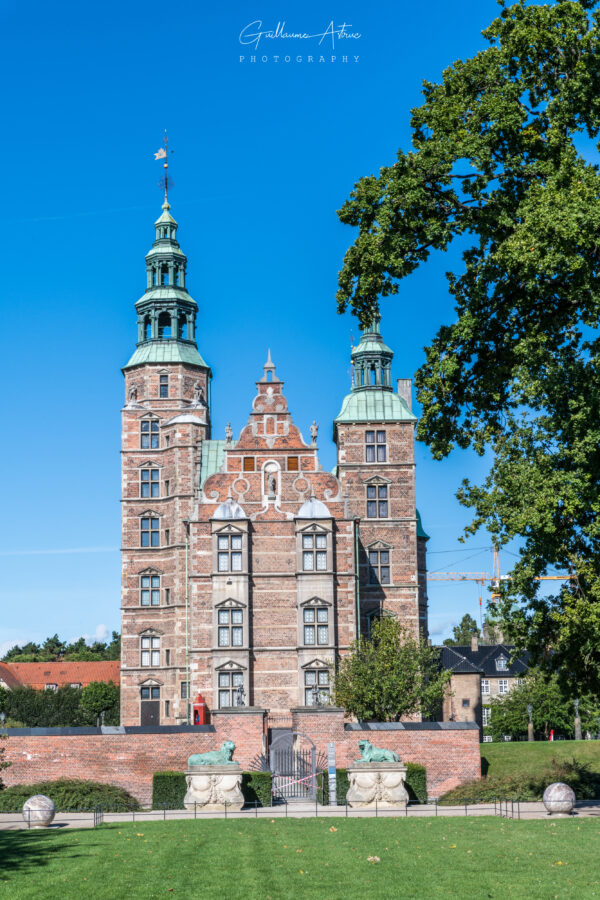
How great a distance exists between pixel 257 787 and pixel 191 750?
372 centimetres

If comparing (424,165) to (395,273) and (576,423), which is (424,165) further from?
(576,423)

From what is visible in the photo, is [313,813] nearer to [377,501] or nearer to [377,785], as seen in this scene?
[377,785]

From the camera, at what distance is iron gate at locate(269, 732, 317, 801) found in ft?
117

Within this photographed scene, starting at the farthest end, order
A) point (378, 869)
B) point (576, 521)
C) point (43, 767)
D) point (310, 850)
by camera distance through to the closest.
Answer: point (43, 767) < point (576, 521) < point (310, 850) < point (378, 869)

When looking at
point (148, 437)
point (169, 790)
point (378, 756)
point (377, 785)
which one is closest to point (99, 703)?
point (148, 437)

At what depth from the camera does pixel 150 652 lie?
5534cm

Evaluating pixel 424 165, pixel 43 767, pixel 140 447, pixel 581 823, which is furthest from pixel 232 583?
pixel 424 165

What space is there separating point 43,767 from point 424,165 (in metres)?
22.4

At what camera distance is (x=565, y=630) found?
78.7 ft

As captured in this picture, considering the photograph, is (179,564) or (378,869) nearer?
(378,869)

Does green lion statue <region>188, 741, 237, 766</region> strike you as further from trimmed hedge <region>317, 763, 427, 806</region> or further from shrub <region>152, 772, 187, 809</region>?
trimmed hedge <region>317, 763, 427, 806</region>

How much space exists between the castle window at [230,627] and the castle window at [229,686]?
1.28 meters

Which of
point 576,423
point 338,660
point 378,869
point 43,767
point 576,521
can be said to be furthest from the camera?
point 338,660

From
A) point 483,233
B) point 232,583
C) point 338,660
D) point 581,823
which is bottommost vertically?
point 581,823
